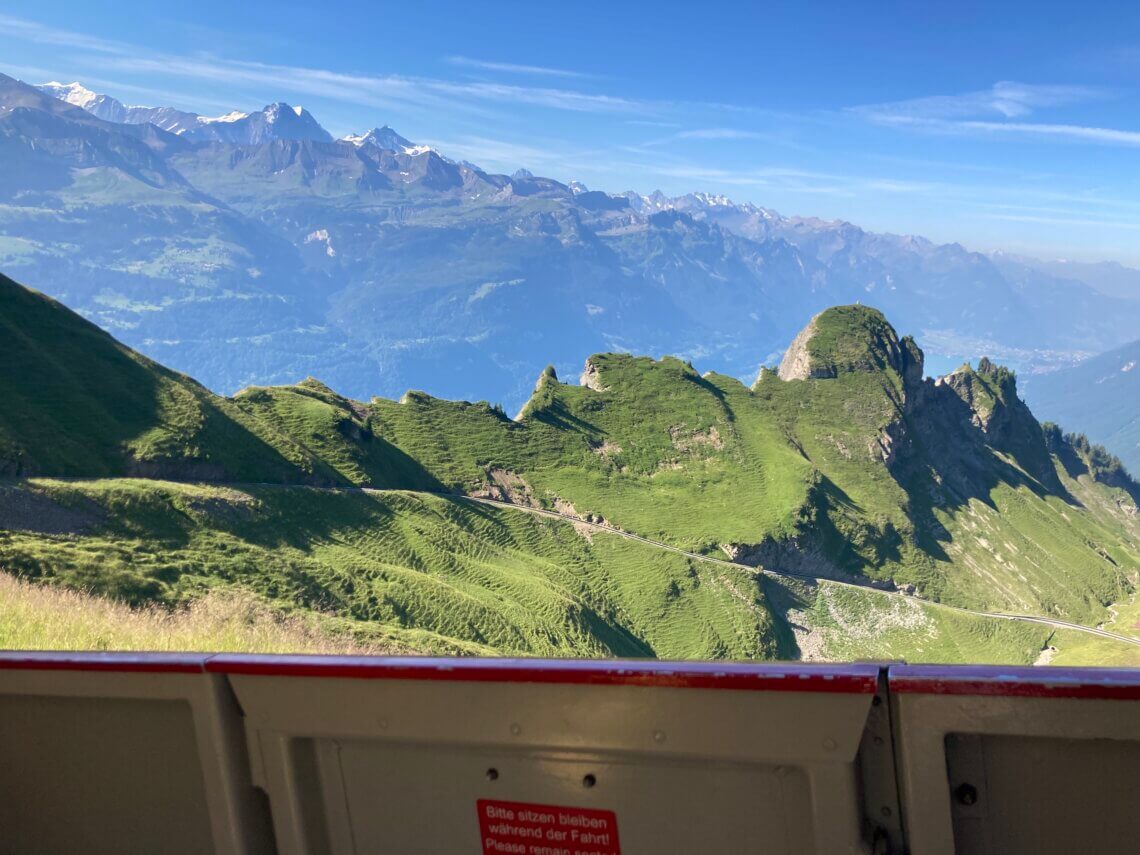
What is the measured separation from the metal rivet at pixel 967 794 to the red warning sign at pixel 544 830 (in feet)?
7.05

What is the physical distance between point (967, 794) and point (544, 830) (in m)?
2.75

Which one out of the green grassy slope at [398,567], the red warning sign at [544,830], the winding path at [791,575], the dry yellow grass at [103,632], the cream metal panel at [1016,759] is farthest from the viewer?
the winding path at [791,575]

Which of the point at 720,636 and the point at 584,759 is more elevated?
the point at 584,759

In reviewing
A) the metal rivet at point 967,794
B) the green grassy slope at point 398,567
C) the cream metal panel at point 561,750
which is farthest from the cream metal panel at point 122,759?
the green grassy slope at point 398,567

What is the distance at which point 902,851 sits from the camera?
4.61 meters

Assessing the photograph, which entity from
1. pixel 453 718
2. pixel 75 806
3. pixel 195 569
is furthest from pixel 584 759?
pixel 195 569

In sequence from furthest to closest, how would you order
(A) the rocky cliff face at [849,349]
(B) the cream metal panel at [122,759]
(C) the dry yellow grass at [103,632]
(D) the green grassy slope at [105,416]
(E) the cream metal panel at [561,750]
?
(A) the rocky cliff face at [849,349] → (D) the green grassy slope at [105,416] → (C) the dry yellow grass at [103,632] → (B) the cream metal panel at [122,759] → (E) the cream metal panel at [561,750]

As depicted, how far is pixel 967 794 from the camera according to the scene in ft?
14.8

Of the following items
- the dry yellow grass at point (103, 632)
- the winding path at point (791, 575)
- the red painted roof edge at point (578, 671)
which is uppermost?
the red painted roof edge at point (578, 671)

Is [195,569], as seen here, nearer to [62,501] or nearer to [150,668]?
[62,501]

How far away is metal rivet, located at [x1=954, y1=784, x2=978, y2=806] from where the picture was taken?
449 cm

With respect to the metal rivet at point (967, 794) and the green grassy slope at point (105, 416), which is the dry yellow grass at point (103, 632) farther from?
the green grassy slope at point (105, 416)

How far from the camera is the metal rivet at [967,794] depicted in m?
4.49

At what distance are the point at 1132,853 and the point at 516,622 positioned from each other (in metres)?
51.8
